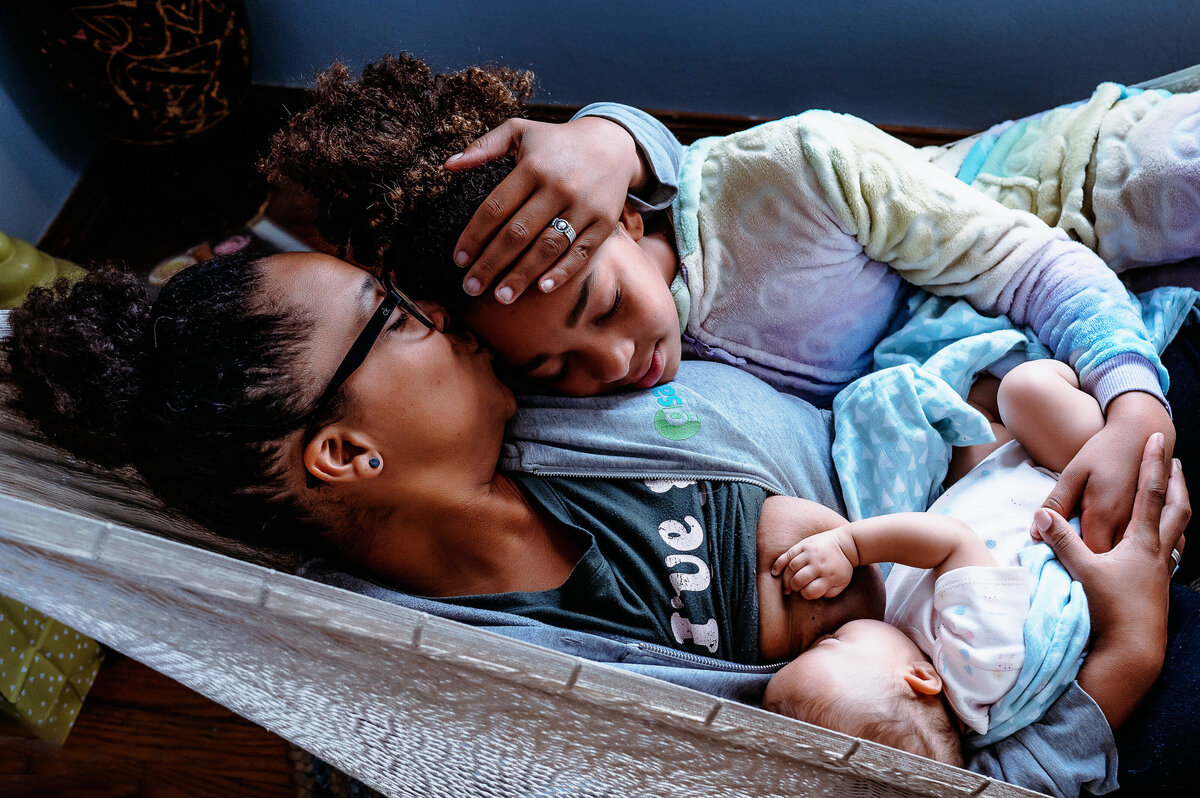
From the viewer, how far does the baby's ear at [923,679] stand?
86 centimetres

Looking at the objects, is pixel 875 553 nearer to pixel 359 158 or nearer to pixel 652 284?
pixel 652 284

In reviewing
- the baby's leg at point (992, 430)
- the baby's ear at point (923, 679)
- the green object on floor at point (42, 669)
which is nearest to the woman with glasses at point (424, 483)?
the baby's ear at point (923, 679)

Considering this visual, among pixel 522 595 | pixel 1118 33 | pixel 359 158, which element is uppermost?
pixel 1118 33

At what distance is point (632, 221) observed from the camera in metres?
1.13

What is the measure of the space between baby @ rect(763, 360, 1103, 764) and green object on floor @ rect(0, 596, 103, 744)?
1163 mm

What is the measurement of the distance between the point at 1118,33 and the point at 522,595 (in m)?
1.42

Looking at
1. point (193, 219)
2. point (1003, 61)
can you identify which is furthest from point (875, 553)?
point (193, 219)

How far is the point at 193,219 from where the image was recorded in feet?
6.38

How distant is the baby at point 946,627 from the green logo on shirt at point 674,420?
189 mm

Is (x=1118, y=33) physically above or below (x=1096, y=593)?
above

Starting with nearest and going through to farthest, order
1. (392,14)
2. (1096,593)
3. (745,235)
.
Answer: (1096,593), (745,235), (392,14)

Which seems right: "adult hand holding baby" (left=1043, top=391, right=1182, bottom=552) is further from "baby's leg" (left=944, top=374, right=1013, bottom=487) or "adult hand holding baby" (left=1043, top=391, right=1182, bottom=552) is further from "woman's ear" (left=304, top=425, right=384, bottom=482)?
"woman's ear" (left=304, top=425, right=384, bottom=482)

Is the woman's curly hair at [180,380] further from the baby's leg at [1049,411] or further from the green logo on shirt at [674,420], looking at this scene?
the baby's leg at [1049,411]

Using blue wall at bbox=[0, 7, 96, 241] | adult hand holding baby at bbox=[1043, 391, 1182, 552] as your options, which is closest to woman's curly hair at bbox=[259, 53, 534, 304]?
adult hand holding baby at bbox=[1043, 391, 1182, 552]
